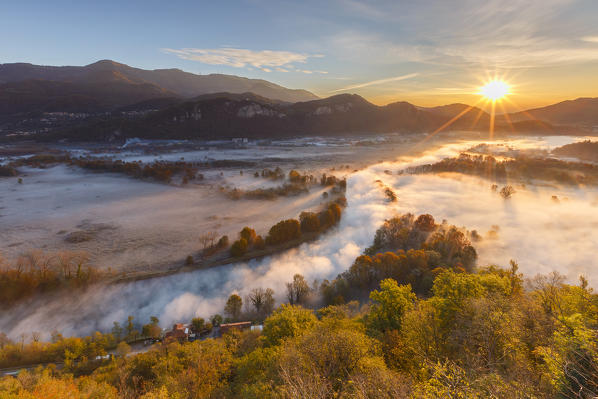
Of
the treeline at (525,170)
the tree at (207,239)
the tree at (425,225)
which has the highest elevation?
the treeline at (525,170)

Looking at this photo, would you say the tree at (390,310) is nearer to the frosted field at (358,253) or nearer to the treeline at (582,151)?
the frosted field at (358,253)

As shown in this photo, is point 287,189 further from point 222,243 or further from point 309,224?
point 222,243

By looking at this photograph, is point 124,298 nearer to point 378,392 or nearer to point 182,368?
point 182,368

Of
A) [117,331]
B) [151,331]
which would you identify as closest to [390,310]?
[151,331]

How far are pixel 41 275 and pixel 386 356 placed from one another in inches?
2179

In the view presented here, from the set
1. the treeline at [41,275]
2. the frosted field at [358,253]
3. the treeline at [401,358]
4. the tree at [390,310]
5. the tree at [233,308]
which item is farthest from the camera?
the treeline at [41,275]

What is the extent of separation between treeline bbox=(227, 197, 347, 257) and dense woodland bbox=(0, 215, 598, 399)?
897 inches

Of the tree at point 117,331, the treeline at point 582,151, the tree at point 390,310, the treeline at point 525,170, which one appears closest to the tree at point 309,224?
the tree at point 390,310

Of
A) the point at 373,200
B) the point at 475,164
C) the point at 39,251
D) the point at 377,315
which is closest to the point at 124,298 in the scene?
the point at 39,251

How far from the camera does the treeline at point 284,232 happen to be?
5294 centimetres

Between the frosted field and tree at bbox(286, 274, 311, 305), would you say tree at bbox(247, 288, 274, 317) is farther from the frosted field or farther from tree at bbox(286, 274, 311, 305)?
tree at bbox(286, 274, 311, 305)

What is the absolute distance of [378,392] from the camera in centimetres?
1098

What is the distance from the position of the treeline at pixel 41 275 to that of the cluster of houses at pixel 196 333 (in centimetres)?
2334

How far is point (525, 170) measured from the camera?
12219 centimetres
